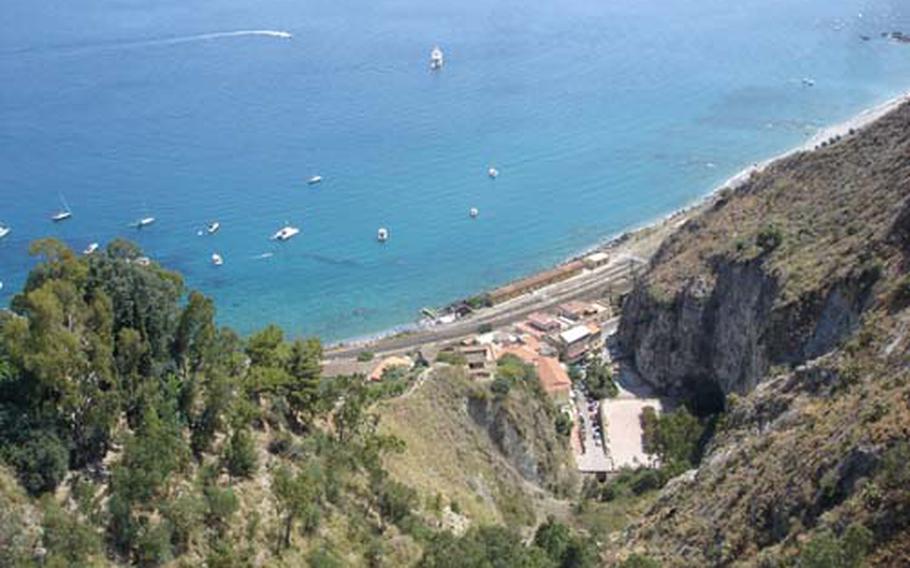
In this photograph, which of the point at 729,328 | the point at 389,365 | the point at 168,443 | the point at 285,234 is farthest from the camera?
the point at 285,234

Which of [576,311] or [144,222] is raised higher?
[144,222]

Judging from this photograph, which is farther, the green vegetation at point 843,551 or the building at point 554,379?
the building at point 554,379

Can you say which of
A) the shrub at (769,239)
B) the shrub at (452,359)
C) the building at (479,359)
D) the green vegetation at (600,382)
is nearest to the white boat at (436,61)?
the building at (479,359)

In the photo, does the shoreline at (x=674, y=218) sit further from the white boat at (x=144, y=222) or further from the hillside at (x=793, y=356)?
the white boat at (x=144, y=222)

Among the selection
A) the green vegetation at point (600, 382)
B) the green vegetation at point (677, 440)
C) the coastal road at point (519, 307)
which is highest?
the green vegetation at point (677, 440)

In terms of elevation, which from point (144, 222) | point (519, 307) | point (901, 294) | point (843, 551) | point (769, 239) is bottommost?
point (519, 307)

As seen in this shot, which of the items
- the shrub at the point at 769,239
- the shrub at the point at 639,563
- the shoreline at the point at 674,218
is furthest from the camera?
the shoreline at the point at 674,218

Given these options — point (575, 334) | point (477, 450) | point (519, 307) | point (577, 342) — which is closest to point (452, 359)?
point (477, 450)

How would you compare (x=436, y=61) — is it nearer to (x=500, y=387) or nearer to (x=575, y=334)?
(x=575, y=334)

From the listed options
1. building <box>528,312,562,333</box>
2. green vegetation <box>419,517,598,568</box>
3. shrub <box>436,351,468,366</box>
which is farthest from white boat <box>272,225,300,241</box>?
green vegetation <box>419,517,598,568</box>
